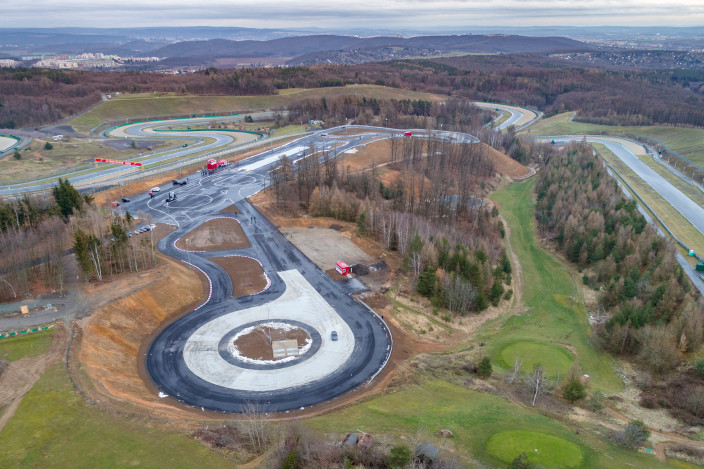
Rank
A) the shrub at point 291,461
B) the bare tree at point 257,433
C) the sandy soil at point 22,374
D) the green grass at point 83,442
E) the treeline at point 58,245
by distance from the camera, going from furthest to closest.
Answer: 1. the treeline at point 58,245
2. the sandy soil at point 22,374
3. the bare tree at point 257,433
4. the green grass at point 83,442
5. the shrub at point 291,461

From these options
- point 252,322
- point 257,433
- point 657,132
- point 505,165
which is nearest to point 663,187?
point 505,165

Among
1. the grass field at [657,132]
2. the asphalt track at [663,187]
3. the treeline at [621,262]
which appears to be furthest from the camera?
the grass field at [657,132]

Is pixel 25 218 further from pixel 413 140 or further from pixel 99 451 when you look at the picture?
pixel 413 140

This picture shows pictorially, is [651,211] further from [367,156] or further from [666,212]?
[367,156]

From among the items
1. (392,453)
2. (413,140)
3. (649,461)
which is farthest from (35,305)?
(413,140)

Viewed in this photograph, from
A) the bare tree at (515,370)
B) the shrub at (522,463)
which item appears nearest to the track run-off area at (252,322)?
the bare tree at (515,370)

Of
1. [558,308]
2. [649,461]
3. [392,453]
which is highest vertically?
[392,453]

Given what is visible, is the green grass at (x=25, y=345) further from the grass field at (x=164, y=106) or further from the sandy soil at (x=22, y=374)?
the grass field at (x=164, y=106)
